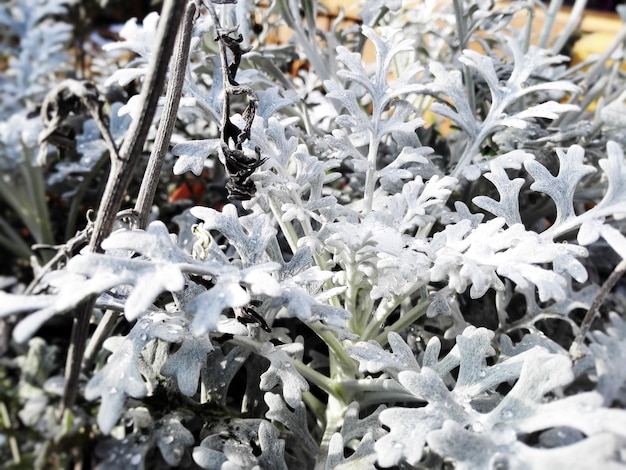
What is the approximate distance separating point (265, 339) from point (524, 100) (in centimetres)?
52

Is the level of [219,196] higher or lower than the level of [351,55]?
lower

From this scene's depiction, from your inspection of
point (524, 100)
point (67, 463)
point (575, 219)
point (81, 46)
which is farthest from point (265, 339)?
point (81, 46)

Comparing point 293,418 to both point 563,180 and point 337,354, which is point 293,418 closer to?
point 337,354

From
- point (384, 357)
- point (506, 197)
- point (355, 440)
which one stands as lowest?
point (355, 440)

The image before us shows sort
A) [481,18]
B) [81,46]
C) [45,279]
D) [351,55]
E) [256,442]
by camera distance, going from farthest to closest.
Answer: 1. [81,46]
2. [481,18]
3. [351,55]
4. [256,442]
5. [45,279]

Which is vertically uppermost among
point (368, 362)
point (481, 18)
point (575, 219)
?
point (481, 18)

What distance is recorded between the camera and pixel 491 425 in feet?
1.44

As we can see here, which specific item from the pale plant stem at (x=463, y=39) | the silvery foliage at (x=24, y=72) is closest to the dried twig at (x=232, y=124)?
the pale plant stem at (x=463, y=39)

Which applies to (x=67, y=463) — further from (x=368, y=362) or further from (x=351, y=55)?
(x=351, y=55)

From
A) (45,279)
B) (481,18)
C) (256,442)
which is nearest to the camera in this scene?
(45,279)

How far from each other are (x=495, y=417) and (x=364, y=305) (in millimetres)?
206

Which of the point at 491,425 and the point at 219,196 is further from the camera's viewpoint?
the point at 219,196

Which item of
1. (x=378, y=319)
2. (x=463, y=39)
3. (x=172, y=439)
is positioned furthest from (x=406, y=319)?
(x=463, y=39)

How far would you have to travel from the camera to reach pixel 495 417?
1.45 ft
